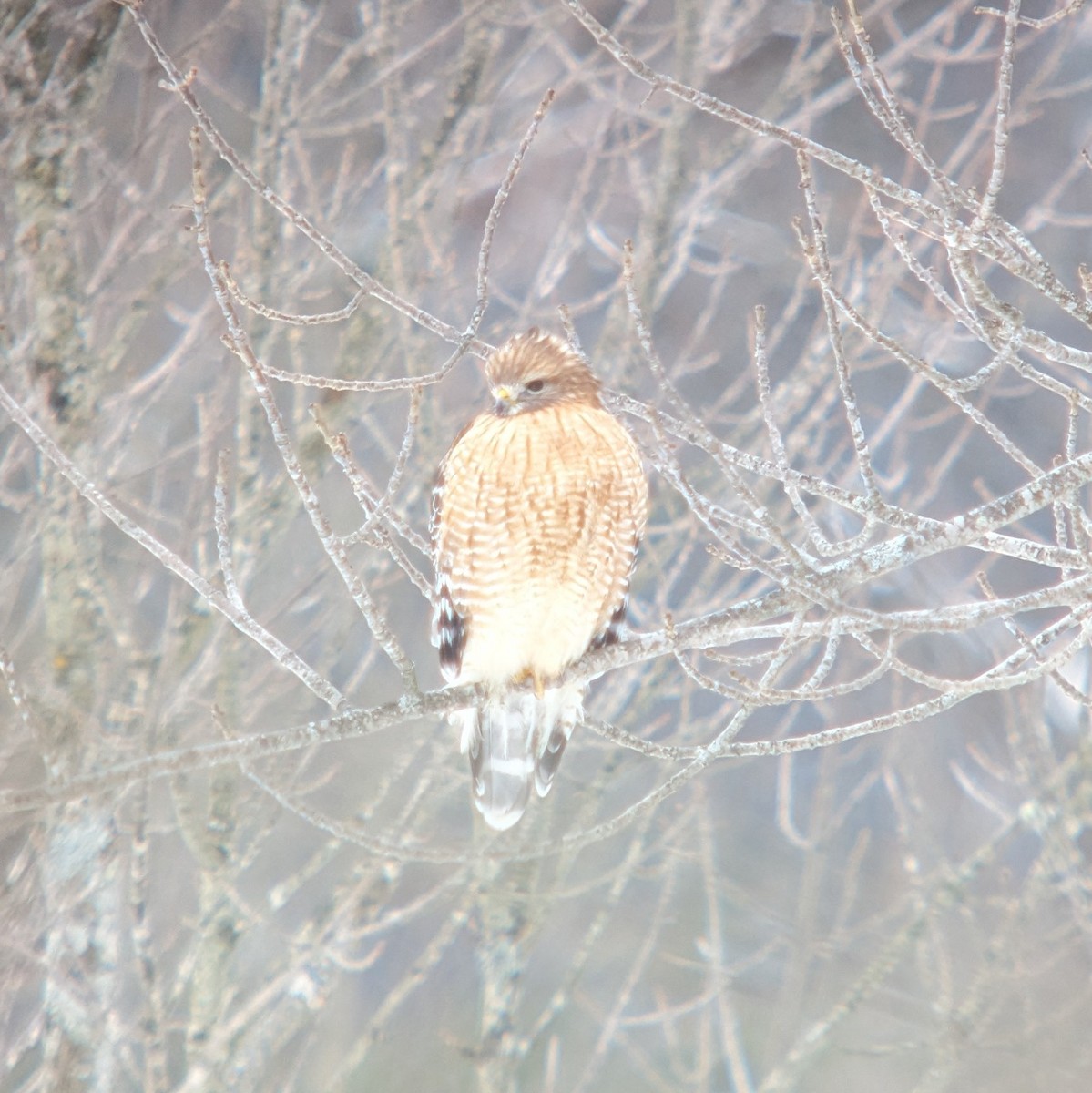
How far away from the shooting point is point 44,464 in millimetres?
4152

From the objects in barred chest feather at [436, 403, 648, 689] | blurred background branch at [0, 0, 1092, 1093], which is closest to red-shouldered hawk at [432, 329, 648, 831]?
barred chest feather at [436, 403, 648, 689]

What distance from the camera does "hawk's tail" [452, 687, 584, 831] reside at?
171 inches

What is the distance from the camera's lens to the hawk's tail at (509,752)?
434 centimetres

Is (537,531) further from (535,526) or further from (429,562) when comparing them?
(429,562)

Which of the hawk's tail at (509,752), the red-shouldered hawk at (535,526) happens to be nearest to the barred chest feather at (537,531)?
the red-shouldered hawk at (535,526)

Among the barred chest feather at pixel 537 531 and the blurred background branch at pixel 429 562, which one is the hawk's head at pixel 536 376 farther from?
the blurred background branch at pixel 429 562

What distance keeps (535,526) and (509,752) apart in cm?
90

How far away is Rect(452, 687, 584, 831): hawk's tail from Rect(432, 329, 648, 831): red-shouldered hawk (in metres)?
0.08

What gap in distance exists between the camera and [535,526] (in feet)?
12.7

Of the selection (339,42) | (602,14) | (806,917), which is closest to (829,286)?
(806,917)

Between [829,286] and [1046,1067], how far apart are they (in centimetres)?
438

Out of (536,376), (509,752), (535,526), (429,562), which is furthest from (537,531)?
(429,562)

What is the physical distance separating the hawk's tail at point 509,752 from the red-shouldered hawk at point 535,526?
8 cm

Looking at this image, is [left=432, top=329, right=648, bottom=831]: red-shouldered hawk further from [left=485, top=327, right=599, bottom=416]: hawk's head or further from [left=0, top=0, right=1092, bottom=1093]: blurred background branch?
[left=0, top=0, right=1092, bottom=1093]: blurred background branch
